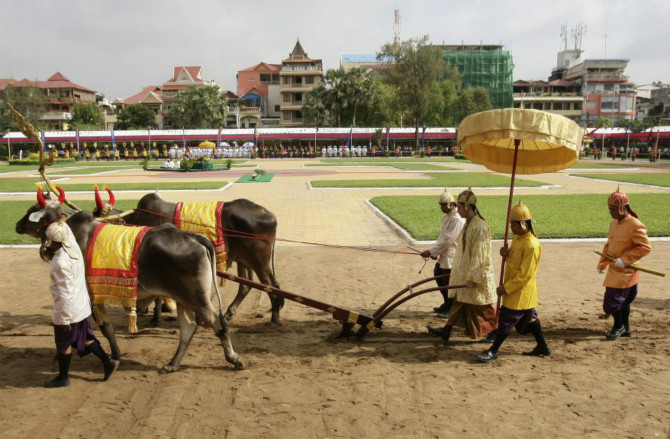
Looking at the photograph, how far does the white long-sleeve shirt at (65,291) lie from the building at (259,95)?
7195 centimetres

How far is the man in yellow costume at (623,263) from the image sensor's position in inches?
240

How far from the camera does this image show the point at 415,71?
5719cm

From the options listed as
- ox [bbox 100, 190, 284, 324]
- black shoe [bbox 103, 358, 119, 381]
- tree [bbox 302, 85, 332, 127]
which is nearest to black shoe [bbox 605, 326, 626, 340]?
ox [bbox 100, 190, 284, 324]

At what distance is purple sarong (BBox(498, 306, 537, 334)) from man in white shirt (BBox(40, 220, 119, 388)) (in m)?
4.40

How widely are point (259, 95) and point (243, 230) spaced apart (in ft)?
255

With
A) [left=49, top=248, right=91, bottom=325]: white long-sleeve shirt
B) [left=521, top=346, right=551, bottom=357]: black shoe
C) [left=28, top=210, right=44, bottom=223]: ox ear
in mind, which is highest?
[left=28, top=210, right=44, bottom=223]: ox ear

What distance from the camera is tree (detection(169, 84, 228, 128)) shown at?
2414 inches

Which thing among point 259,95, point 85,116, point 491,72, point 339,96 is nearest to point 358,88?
point 339,96

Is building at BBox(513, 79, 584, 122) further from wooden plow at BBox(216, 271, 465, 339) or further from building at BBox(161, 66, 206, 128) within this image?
wooden plow at BBox(216, 271, 465, 339)

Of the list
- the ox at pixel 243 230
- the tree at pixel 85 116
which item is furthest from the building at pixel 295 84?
the ox at pixel 243 230

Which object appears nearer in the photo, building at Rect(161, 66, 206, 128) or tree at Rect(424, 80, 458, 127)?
tree at Rect(424, 80, 458, 127)

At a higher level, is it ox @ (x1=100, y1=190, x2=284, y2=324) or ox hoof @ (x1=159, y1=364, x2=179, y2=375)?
ox @ (x1=100, y1=190, x2=284, y2=324)

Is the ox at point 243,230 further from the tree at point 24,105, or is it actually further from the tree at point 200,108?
the tree at point 24,105

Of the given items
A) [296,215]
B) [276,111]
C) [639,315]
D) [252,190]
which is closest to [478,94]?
[276,111]
